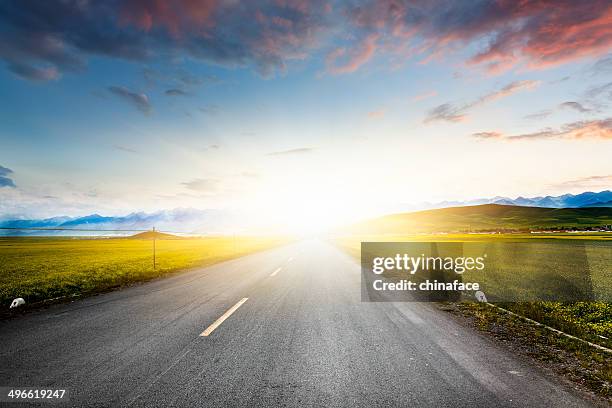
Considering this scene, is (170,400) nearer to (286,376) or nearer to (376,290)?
(286,376)

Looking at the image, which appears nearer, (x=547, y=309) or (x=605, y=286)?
(x=547, y=309)

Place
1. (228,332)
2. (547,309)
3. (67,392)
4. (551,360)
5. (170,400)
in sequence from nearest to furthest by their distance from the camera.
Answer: (170,400) → (67,392) → (551,360) → (228,332) → (547,309)

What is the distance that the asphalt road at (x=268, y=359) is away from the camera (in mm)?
3324

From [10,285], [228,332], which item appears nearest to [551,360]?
[228,332]

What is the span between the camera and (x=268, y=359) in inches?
171

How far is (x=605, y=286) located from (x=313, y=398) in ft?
43.9

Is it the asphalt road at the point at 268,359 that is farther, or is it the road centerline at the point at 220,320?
the road centerline at the point at 220,320

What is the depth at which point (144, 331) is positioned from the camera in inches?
224

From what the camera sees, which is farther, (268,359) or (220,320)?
(220,320)

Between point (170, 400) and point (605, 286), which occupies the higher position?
point (170, 400)

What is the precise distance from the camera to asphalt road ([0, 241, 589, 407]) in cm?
332

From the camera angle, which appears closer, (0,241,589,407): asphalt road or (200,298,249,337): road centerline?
(0,241,589,407): asphalt road

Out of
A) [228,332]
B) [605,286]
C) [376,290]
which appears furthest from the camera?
[605,286]

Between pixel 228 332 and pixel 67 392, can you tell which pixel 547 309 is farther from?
pixel 67 392
